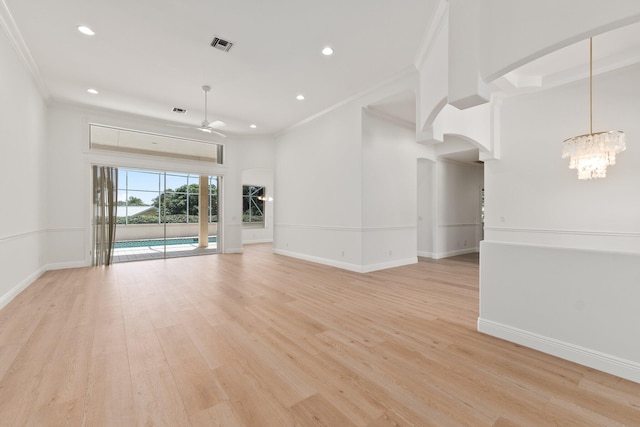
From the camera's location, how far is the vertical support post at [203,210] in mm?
8797

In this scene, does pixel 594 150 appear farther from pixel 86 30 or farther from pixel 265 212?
pixel 265 212

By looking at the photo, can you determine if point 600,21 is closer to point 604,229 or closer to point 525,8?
point 525,8

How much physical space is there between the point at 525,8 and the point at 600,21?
527 millimetres

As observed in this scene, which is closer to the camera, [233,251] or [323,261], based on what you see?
[323,261]

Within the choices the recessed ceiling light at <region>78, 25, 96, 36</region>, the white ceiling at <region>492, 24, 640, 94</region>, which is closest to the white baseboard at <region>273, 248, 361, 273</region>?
the white ceiling at <region>492, 24, 640, 94</region>

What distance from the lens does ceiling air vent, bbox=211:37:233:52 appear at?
370 centimetres

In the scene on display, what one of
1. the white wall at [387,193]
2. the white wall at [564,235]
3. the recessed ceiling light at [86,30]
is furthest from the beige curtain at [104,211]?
the white wall at [564,235]

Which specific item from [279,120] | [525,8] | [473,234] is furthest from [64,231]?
[473,234]

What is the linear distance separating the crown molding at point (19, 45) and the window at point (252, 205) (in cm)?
707

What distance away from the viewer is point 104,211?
6.46 m

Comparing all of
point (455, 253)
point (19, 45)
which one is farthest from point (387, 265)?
point (19, 45)

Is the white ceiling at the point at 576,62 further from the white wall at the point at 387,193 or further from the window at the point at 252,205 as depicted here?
the window at the point at 252,205

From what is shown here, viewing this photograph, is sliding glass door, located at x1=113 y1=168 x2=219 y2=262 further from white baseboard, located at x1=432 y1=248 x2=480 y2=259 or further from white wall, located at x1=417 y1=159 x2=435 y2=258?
white baseboard, located at x1=432 y1=248 x2=480 y2=259

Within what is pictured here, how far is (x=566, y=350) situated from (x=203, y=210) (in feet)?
30.1
